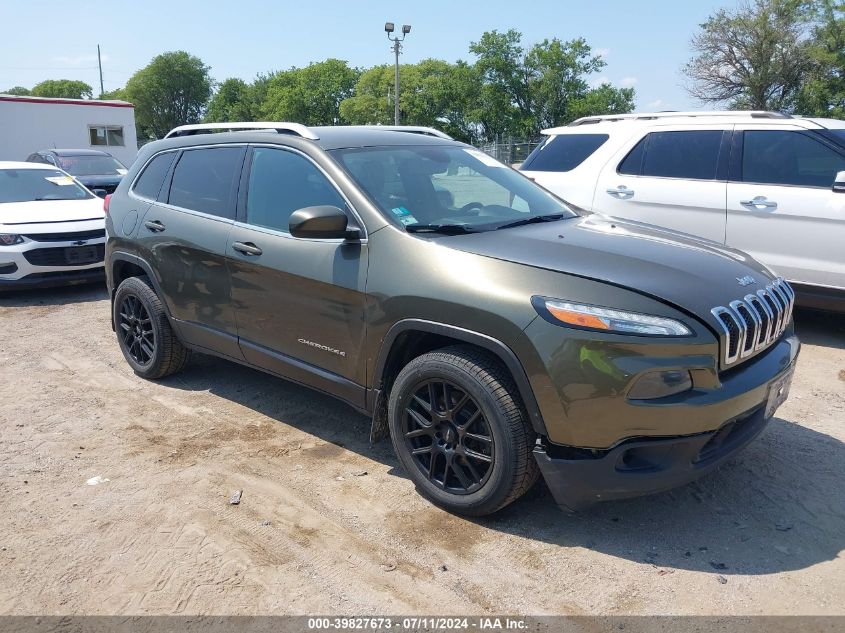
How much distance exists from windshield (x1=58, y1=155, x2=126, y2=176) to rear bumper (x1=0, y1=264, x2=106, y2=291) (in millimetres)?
7237

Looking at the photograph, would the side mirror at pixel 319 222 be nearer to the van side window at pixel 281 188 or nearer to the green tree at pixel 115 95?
the van side window at pixel 281 188

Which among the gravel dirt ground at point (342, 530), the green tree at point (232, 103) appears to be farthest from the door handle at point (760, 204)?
the green tree at point (232, 103)

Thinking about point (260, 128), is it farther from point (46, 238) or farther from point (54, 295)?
point (54, 295)

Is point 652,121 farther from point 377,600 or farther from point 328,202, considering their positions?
point 377,600

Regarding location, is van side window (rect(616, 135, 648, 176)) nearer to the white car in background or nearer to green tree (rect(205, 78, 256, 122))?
the white car in background

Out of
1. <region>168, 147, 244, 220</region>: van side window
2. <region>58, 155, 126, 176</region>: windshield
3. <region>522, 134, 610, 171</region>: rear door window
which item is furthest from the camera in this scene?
<region>58, 155, 126, 176</region>: windshield

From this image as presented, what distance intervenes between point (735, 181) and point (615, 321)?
4.12 m

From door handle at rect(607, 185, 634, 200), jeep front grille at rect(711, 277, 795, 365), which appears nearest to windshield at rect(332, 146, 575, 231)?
jeep front grille at rect(711, 277, 795, 365)

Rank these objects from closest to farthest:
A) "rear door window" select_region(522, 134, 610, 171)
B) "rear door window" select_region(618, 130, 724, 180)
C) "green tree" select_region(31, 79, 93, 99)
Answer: "rear door window" select_region(618, 130, 724, 180), "rear door window" select_region(522, 134, 610, 171), "green tree" select_region(31, 79, 93, 99)

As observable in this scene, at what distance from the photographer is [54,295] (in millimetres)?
8734

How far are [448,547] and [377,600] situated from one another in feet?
1.53

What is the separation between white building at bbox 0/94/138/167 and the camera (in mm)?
24469

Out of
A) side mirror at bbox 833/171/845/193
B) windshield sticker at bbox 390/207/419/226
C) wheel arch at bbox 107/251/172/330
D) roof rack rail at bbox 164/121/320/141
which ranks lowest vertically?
wheel arch at bbox 107/251/172/330

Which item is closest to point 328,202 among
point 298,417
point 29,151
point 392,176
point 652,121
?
point 392,176
